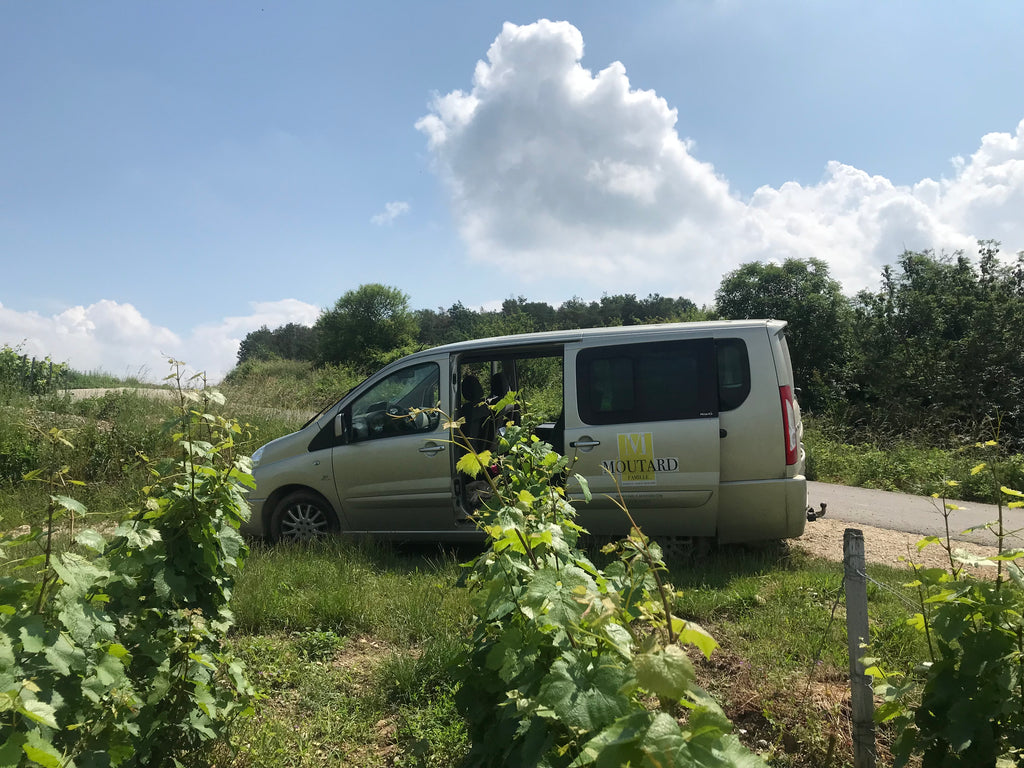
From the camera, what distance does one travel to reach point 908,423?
16.0 meters

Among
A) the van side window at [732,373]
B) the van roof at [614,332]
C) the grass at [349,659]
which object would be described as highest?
the van roof at [614,332]

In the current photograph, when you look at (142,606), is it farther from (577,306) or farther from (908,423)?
(577,306)

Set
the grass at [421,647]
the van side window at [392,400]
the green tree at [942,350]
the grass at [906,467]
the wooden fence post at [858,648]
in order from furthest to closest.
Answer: the green tree at [942,350]
the grass at [906,467]
the van side window at [392,400]
the grass at [421,647]
the wooden fence post at [858,648]

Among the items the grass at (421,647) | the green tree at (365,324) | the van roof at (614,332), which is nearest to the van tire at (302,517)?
the grass at (421,647)

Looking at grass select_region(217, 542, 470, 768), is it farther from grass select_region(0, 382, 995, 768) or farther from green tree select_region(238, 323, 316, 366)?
green tree select_region(238, 323, 316, 366)

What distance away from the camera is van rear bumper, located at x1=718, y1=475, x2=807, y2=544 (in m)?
5.41

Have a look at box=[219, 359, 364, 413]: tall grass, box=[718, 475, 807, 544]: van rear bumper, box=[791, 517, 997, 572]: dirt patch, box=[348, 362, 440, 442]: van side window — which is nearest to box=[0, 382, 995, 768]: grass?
box=[718, 475, 807, 544]: van rear bumper

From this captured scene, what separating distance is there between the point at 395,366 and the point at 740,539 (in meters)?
3.54

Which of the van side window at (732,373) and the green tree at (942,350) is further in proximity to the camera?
the green tree at (942,350)

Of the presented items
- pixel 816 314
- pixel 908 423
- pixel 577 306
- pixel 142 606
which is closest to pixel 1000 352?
pixel 908 423

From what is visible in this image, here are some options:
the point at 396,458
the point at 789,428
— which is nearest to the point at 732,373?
the point at 789,428

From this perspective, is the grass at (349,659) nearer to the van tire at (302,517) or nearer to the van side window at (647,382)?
the van tire at (302,517)

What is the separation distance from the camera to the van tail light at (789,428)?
17.7 feet

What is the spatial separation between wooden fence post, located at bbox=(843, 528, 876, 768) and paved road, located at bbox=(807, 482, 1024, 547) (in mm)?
5548
